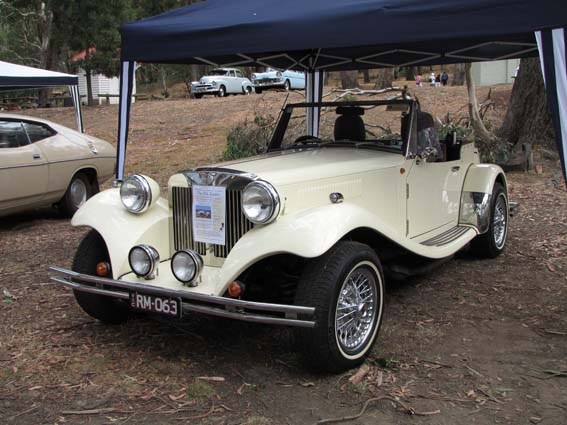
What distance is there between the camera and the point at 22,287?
546 cm

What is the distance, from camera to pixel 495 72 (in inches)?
1027

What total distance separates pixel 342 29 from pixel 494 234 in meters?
2.85

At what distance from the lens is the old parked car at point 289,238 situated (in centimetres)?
351

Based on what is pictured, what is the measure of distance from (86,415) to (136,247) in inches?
40.8

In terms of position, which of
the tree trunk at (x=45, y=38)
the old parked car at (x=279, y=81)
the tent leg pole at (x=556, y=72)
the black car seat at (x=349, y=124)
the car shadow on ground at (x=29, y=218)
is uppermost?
the tree trunk at (x=45, y=38)

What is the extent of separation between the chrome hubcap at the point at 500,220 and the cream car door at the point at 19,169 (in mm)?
5395

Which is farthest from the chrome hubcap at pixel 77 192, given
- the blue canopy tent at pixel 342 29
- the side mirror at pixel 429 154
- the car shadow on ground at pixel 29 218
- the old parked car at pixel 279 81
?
the old parked car at pixel 279 81

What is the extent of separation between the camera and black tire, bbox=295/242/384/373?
3438mm

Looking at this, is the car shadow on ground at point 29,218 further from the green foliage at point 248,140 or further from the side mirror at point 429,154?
the side mirror at point 429,154

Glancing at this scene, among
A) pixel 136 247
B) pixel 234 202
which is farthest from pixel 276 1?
pixel 136 247

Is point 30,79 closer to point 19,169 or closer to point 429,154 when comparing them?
point 19,169

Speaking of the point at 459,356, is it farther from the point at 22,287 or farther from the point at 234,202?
the point at 22,287

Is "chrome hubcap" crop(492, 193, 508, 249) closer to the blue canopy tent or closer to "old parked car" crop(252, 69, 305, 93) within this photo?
the blue canopy tent

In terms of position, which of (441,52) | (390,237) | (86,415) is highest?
(441,52)
